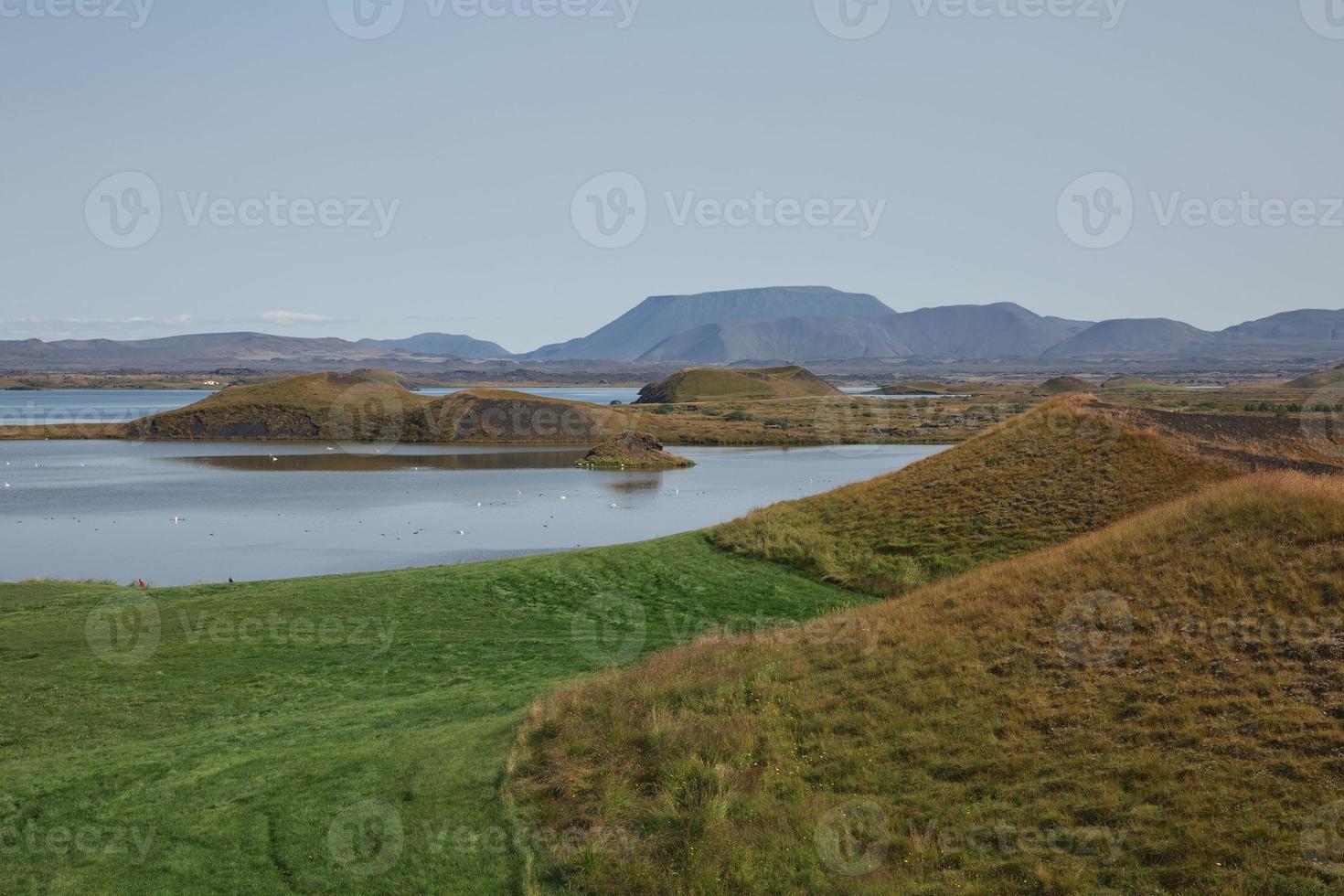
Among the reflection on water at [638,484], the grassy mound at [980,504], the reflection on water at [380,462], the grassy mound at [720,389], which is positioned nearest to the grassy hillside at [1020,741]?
the grassy mound at [980,504]

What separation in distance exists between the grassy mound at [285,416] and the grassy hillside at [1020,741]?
329 feet

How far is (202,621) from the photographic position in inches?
869

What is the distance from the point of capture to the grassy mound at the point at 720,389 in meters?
175

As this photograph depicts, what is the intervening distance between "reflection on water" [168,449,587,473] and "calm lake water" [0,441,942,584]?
9.7 inches

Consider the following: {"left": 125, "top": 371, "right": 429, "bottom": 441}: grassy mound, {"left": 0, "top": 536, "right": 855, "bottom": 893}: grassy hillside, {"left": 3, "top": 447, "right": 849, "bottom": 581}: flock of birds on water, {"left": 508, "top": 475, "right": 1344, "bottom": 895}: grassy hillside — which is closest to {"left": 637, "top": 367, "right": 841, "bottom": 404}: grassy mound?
{"left": 125, "top": 371, "right": 429, "bottom": 441}: grassy mound

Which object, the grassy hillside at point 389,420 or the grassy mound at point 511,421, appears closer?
the grassy mound at point 511,421

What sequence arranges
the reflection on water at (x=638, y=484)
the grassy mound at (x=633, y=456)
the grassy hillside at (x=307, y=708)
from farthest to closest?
the grassy mound at (x=633, y=456) < the reflection on water at (x=638, y=484) < the grassy hillside at (x=307, y=708)

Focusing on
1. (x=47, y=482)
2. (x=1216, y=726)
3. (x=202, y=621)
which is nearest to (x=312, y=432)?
(x=47, y=482)

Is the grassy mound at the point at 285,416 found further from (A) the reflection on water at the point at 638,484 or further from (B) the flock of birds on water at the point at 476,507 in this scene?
(A) the reflection on water at the point at 638,484

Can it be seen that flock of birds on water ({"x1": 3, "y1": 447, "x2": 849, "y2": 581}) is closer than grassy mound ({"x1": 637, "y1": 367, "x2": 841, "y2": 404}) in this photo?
Yes

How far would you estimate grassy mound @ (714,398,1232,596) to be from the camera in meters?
26.1

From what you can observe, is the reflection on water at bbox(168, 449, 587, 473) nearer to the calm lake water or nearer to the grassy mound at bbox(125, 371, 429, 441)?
the calm lake water

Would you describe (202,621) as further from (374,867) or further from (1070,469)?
(1070,469)

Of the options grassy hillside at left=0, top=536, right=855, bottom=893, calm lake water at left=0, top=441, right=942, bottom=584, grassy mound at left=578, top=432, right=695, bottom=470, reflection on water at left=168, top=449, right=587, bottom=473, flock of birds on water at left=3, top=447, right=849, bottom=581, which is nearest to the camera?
grassy hillside at left=0, top=536, right=855, bottom=893
